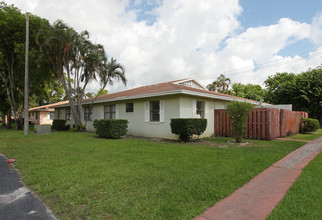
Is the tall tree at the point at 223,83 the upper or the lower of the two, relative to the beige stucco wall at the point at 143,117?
upper

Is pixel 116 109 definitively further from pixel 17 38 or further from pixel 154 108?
pixel 17 38

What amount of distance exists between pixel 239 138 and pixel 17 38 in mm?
19093

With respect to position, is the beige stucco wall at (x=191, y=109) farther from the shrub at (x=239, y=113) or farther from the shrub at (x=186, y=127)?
the shrub at (x=239, y=113)

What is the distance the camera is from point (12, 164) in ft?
18.2

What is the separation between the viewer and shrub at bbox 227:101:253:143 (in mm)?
8965

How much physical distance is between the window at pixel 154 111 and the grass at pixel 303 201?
8240mm

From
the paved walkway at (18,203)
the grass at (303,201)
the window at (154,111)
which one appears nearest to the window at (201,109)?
the window at (154,111)

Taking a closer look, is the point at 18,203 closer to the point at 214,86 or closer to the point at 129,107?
the point at 129,107

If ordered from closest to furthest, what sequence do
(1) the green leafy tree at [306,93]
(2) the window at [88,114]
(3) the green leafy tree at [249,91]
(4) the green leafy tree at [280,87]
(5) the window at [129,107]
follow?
(5) the window at [129,107] < (2) the window at [88,114] < (1) the green leafy tree at [306,93] < (4) the green leafy tree at [280,87] < (3) the green leafy tree at [249,91]

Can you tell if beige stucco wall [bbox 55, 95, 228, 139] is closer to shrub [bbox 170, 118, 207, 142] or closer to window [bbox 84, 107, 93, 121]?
shrub [bbox 170, 118, 207, 142]

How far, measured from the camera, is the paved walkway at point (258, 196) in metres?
2.80

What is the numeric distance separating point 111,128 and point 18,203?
8.02m

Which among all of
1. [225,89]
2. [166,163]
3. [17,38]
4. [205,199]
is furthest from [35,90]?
[225,89]

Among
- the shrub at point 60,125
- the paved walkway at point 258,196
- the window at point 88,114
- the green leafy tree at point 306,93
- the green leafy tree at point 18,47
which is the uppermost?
the green leafy tree at point 18,47
